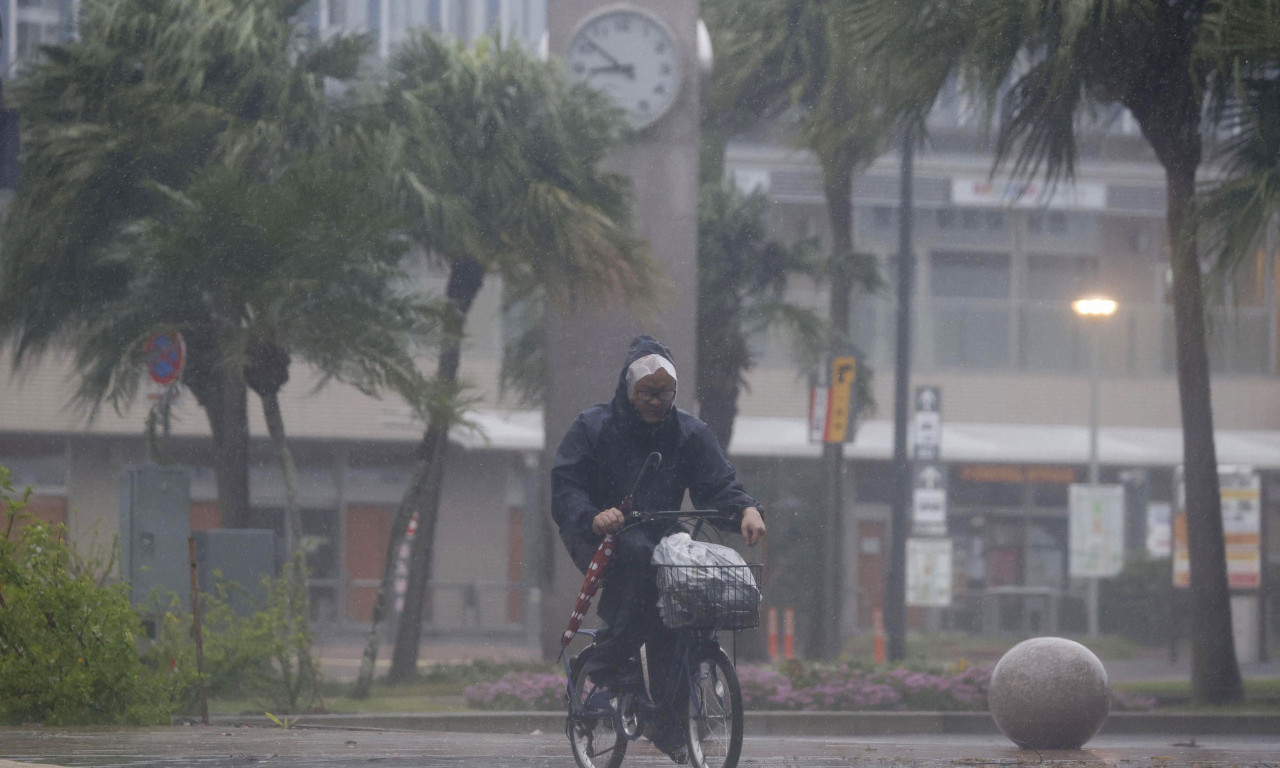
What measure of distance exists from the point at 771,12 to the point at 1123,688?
24.0ft

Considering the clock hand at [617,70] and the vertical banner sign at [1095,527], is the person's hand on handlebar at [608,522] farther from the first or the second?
the vertical banner sign at [1095,527]

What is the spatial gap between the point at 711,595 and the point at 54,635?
13.3 feet

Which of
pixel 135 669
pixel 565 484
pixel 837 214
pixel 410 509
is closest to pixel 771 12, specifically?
pixel 837 214

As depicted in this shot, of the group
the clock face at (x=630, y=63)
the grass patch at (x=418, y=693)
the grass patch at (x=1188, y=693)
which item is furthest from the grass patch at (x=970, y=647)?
the clock face at (x=630, y=63)

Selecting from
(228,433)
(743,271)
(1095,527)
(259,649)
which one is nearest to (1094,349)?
(1095,527)

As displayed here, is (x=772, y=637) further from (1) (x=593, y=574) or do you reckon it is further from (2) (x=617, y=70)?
(1) (x=593, y=574)

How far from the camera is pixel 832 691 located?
14.6 meters

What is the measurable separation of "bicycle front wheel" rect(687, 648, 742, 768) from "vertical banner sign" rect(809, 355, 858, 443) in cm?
1339

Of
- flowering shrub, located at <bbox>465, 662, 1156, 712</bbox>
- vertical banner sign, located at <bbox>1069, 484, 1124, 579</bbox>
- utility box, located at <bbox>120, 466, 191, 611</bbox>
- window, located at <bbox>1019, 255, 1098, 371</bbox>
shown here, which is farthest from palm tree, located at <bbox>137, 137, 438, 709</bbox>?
window, located at <bbox>1019, 255, 1098, 371</bbox>

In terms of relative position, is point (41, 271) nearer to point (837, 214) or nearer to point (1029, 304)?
point (837, 214)

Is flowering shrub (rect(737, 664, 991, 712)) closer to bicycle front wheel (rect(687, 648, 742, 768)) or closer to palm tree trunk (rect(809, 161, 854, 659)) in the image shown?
palm tree trunk (rect(809, 161, 854, 659))

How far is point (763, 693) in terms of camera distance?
1456 cm

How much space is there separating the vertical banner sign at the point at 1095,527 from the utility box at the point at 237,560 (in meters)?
13.3

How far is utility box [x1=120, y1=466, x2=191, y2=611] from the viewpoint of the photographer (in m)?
13.4
